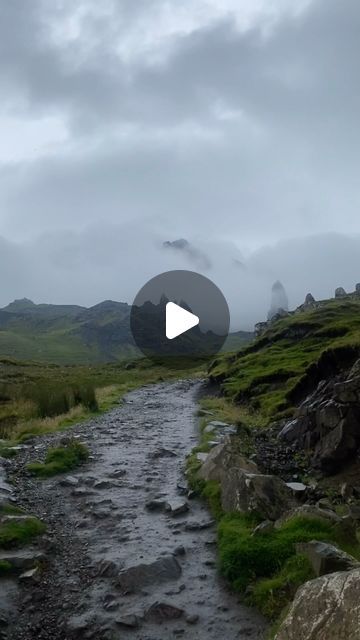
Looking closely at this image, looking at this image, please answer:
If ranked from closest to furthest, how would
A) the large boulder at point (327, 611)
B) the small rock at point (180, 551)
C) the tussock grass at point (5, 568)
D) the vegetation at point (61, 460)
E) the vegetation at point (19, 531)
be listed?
the large boulder at point (327, 611) → the tussock grass at point (5, 568) → the small rock at point (180, 551) → the vegetation at point (19, 531) → the vegetation at point (61, 460)

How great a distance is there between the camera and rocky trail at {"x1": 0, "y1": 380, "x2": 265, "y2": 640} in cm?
973

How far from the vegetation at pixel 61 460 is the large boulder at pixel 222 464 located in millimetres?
5736

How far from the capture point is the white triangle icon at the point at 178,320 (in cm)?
3862

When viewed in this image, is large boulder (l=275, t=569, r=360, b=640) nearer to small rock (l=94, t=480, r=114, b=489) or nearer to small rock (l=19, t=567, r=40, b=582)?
small rock (l=19, t=567, r=40, b=582)

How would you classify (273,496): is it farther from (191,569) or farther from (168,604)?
(168,604)

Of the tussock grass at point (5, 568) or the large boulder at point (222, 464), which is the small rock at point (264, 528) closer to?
the large boulder at point (222, 464)

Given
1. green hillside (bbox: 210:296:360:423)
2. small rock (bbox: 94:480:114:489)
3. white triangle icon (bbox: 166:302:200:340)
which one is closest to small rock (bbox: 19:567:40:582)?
small rock (bbox: 94:480:114:489)

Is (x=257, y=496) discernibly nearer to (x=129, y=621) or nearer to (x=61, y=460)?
(x=129, y=621)

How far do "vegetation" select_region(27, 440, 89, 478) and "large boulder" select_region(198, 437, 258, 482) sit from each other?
5.74 m

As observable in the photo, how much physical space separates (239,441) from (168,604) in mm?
13301

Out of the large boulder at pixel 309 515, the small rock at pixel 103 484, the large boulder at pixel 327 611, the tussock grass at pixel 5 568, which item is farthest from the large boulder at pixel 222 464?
the large boulder at pixel 327 611

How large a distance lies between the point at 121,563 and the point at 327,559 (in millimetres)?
4979

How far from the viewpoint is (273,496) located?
13773 millimetres

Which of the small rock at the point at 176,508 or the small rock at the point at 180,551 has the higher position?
the small rock at the point at 176,508
